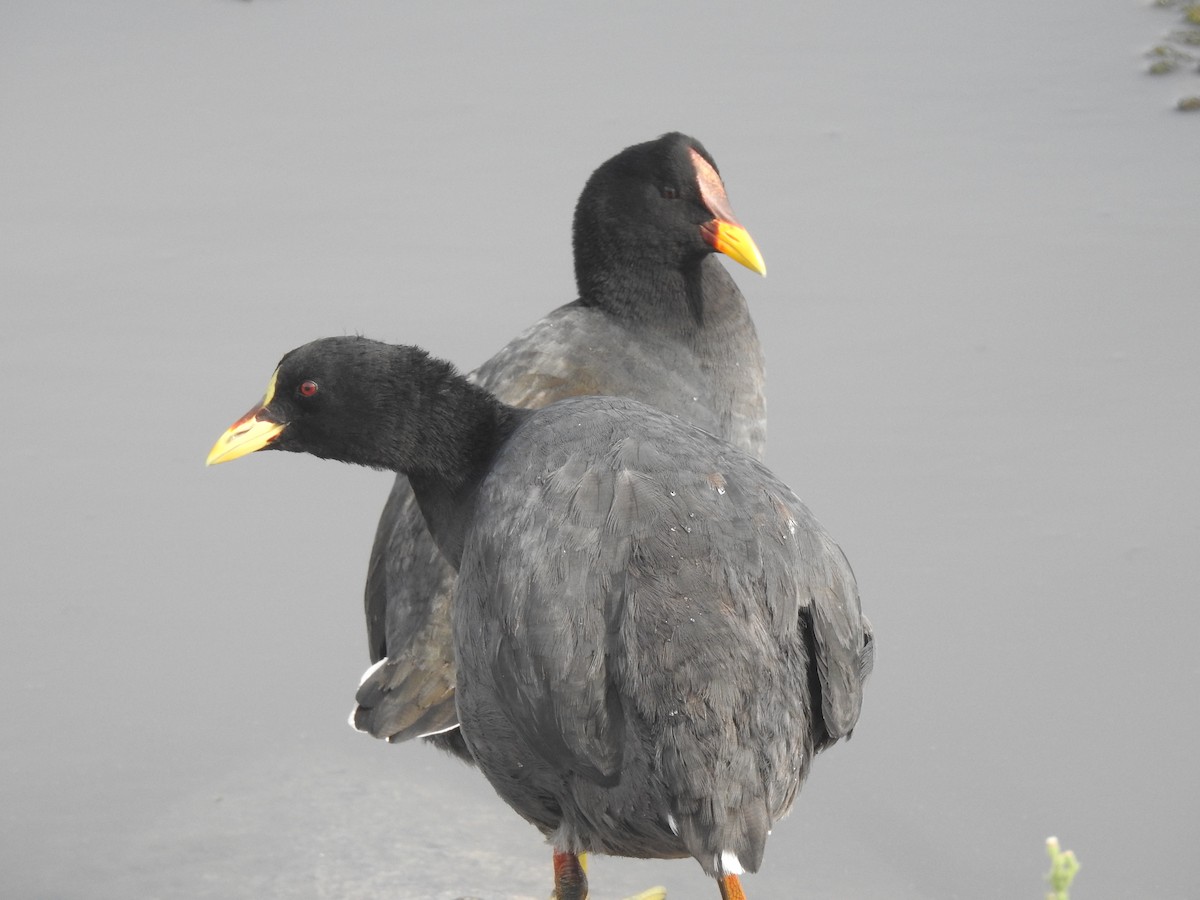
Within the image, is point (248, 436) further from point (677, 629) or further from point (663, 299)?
point (663, 299)

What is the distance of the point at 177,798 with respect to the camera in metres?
3.87

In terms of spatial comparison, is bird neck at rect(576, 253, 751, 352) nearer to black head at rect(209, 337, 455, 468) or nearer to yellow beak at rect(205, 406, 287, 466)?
black head at rect(209, 337, 455, 468)

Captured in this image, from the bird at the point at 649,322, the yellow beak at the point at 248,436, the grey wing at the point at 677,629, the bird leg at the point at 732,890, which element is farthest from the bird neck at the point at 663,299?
the bird leg at the point at 732,890

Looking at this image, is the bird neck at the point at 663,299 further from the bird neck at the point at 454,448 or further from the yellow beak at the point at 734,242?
the bird neck at the point at 454,448

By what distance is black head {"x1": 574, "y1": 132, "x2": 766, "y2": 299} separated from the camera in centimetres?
378

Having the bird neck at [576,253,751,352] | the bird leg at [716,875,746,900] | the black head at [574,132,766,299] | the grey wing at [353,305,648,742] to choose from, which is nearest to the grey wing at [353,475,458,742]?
the grey wing at [353,305,648,742]

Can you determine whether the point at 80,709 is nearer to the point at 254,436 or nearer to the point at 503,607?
the point at 254,436

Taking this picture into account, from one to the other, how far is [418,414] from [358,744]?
57.8 inches

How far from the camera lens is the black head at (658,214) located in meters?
3.78

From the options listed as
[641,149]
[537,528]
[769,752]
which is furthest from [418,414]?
[641,149]

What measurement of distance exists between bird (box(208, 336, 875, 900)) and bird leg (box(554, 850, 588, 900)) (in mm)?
307

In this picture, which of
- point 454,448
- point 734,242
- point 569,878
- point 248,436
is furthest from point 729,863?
point 734,242

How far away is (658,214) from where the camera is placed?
3789mm

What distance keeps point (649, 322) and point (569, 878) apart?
1329mm
